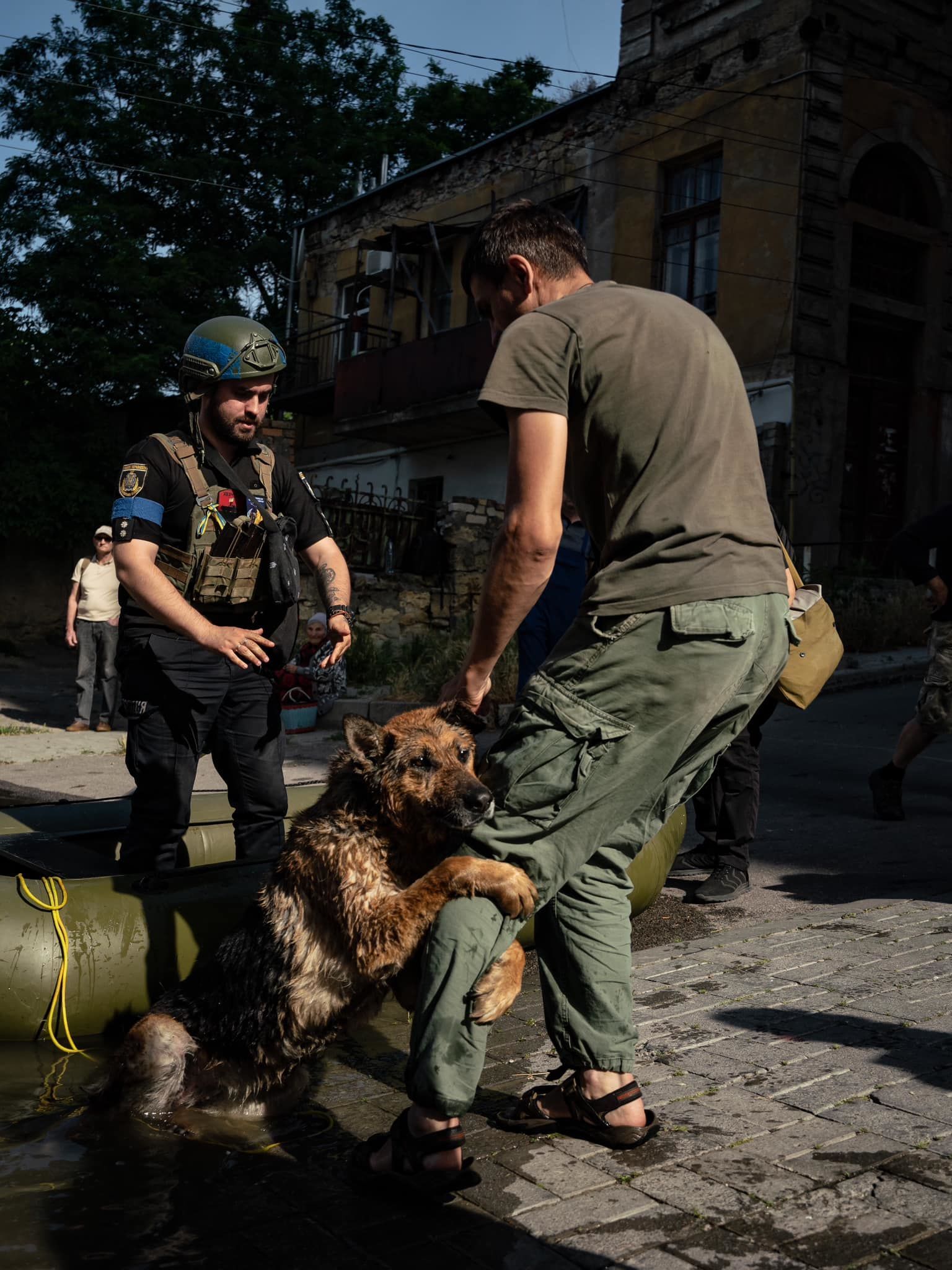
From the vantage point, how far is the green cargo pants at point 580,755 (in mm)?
2695

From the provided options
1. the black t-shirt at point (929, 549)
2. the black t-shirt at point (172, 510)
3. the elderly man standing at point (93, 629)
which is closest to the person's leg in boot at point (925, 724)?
the black t-shirt at point (929, 549)

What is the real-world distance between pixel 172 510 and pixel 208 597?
0.35m

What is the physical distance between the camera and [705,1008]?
156 inches

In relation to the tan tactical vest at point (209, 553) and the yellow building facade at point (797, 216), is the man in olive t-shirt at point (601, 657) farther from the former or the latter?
the yellow building facade at point (797, 216)

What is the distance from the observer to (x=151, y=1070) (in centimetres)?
328

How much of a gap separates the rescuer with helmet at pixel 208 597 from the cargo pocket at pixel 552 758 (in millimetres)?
1638

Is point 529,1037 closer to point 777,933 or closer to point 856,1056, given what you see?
point 856,1056

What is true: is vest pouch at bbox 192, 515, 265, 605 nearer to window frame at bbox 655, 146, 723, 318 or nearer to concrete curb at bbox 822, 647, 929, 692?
concrete curb at bbox 822, 647, 929, 692

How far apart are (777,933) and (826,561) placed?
14854 mm

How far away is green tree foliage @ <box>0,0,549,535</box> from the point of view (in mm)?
25953

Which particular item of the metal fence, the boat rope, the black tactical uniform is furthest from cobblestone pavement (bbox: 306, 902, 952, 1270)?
the metal fence

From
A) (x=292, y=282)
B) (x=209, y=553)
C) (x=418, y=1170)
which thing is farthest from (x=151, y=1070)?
(x=292, y=282)

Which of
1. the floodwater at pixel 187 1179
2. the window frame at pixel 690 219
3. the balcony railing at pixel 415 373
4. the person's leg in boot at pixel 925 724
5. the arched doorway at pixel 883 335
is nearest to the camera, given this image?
the floodwater at pixel 187 1179

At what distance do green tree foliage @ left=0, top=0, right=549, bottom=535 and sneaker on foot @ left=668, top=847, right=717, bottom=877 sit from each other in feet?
69.1
